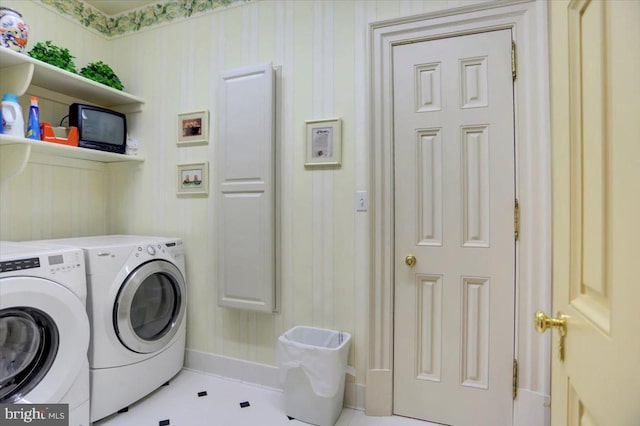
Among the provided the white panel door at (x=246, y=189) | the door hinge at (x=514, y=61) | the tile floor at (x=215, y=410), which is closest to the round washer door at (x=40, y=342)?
the tile floor at (x=215, y=410)

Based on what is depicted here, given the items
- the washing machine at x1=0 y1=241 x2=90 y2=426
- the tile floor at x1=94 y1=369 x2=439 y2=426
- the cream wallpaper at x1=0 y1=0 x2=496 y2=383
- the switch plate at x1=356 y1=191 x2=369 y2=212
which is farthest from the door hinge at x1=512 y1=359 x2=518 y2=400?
the washing machine at x1=0 y1=241 x2=90 y2=426

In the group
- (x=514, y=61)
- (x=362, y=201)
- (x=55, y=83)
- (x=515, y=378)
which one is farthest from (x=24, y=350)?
(x=514, y=61)

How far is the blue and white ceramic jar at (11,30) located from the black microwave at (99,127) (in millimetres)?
411

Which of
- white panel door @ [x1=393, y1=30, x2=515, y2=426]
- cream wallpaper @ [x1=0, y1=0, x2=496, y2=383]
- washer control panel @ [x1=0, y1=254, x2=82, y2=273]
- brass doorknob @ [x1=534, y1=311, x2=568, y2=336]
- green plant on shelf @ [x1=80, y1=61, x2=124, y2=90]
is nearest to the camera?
brass doorknob @ [x1=534, y1=311, x2=568, y2=336]

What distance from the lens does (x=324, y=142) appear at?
1929 mm

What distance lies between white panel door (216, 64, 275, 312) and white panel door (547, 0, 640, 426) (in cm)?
149

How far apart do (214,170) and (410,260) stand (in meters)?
1.43

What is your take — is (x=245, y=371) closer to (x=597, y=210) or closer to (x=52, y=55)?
(x=597, y=210)

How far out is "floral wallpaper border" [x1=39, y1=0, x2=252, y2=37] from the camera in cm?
226

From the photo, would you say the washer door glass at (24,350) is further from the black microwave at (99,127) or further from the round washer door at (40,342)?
the black microwave at (99,127)

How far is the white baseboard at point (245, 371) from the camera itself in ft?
6.11

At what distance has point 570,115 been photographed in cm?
69

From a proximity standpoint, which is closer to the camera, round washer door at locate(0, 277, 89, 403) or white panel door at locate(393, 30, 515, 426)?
round washer door at locate(0, 277, 89, 403)

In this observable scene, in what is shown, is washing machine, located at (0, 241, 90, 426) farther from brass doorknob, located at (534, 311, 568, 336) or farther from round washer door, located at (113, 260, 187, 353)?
brass doorknob, located at (534, 311, 568, 336)
